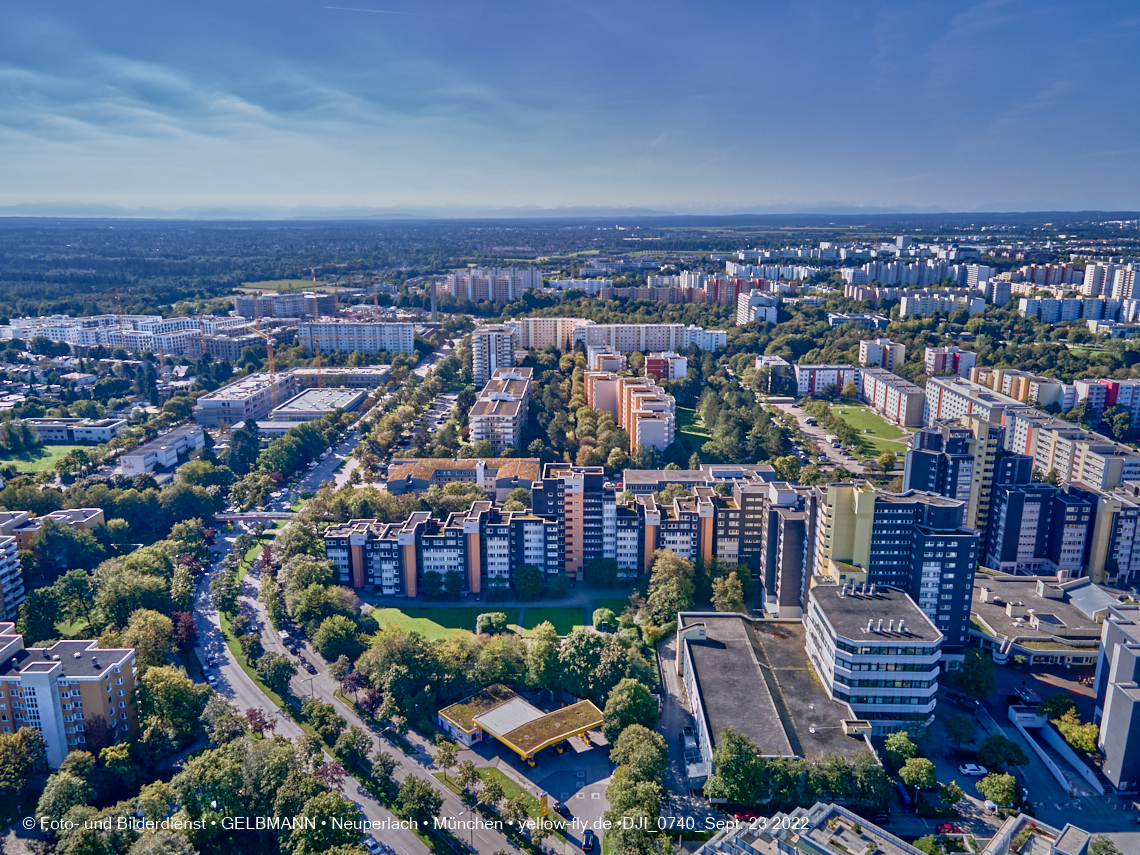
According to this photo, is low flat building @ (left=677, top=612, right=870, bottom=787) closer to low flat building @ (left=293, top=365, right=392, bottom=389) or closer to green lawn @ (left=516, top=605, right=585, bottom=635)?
green lawn @ (left=516, top=605, right=585, bottom=635)

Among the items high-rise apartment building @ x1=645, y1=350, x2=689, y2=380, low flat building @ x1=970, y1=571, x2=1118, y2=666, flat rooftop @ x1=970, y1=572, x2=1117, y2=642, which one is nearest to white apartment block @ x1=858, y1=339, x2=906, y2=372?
high-rise apartment building @ x1=645, y1=350, x2=689, y2=380

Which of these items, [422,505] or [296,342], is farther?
[296,342]

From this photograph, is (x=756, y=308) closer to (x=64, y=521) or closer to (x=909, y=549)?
(x=909, y=549)

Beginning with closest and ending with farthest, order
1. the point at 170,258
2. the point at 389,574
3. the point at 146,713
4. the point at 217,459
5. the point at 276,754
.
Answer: the point at 276,754 → the point at 146,713 → the point at 389,574 → the point at 217,459 → the point at 170,258

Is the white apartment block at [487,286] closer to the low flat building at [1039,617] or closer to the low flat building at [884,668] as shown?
the low flat building at [1039,617]

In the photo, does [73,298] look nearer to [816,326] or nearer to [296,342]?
[296,342]

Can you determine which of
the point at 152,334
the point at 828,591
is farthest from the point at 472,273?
the point at 828,591

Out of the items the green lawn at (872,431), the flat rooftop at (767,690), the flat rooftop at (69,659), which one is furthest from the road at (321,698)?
the green lawn at (872,431)
